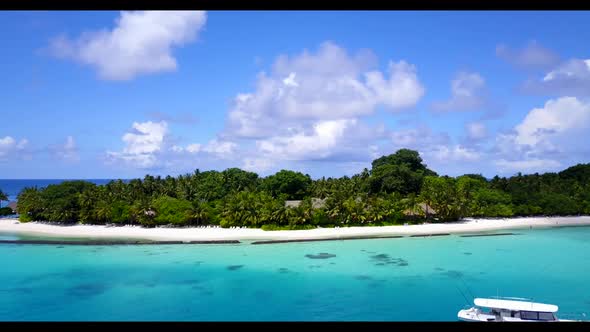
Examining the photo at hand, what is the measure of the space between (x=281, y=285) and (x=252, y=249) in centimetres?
871

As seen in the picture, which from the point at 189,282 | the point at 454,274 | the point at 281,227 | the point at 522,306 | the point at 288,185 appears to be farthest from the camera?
the point at 288,185

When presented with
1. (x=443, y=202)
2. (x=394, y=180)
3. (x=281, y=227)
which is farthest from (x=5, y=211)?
(x=443, y=202)

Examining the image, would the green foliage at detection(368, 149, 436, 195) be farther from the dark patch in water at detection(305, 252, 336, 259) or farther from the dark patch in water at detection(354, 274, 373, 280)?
the dark patch in water at detection(354, 274, 373, 280)

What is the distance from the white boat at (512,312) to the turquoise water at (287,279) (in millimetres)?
1128

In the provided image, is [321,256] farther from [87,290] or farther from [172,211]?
[172,211]

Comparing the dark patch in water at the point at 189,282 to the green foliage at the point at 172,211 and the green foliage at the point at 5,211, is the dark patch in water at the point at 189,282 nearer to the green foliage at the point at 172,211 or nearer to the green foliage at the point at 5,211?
the green foliage at the point at 172,211

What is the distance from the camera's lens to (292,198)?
49.4m

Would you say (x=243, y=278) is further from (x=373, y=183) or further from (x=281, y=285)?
(x=373, y=183)

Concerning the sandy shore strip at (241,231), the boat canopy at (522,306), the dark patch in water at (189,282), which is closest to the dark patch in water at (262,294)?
the dark patch in water at (189,282)

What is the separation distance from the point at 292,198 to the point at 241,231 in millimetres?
13545

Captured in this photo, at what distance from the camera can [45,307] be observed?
19.7 metres

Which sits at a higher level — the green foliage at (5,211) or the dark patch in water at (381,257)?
the green foliage at (5,211)

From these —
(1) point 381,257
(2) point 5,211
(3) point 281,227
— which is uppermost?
(2) point 5,211

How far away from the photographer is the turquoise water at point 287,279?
18875mm
